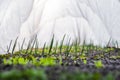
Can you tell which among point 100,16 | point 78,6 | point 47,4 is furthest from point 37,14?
point 100,16

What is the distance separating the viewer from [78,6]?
989 inches

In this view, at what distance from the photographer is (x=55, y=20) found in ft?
78.5

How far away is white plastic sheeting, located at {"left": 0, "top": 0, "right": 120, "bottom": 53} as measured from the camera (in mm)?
21812

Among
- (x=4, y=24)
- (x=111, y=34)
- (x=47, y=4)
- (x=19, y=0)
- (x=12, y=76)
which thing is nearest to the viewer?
(x=12, y=76)

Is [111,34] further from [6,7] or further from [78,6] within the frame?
[6,7]

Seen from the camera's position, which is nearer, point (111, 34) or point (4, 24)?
point (4, 24)

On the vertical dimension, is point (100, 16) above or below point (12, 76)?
above

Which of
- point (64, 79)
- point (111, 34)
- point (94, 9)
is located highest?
point (94, 9)

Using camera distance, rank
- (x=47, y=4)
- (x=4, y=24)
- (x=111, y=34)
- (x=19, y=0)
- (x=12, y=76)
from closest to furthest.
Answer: (x=12, y=76)
(x=4, y=24)
(x=19, y=0)
(x=47, y=4)
(x=111, y=34)

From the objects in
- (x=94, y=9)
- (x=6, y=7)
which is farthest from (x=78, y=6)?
(x=6, y=7)

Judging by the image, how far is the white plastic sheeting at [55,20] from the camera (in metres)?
21.8

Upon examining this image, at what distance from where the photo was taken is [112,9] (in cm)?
2822

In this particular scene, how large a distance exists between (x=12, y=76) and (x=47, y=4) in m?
21.9

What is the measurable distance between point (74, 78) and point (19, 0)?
2017 cm
